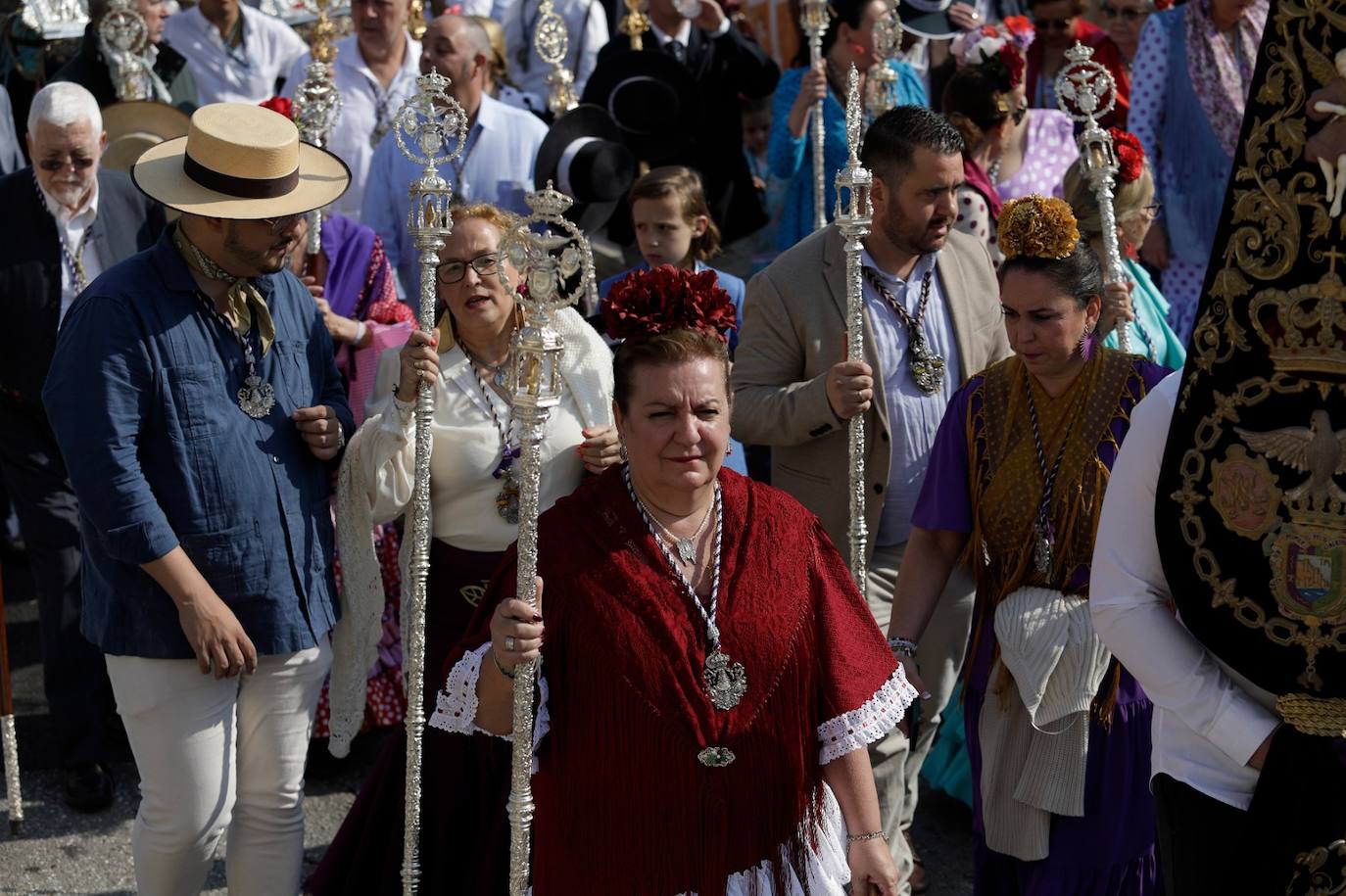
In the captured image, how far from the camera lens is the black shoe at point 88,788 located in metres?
5.91

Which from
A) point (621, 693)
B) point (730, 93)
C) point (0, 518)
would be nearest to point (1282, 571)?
point (621, 693)

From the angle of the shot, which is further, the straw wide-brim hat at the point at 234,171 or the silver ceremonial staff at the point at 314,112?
the silver ceremonial staff at the point at 314,112

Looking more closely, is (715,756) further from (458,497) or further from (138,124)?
(138,124)

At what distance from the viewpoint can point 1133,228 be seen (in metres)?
6.25

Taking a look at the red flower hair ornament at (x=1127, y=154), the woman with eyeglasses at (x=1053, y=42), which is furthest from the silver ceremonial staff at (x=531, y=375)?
the woman with eyeglasses at (x=1053, y=42)

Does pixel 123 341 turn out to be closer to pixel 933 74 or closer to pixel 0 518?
pixel 0 518

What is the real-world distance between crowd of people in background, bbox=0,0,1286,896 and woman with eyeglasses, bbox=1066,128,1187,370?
0.02 m

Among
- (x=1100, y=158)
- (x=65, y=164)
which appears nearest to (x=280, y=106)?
(x=65, y=164)

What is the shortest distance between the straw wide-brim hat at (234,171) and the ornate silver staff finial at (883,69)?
316 centimetres

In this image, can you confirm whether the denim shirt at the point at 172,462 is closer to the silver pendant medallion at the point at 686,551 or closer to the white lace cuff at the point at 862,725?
the silver pendant medallion at the point at 686,551

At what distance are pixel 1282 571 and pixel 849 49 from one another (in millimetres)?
4844

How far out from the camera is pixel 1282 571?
10.2ft

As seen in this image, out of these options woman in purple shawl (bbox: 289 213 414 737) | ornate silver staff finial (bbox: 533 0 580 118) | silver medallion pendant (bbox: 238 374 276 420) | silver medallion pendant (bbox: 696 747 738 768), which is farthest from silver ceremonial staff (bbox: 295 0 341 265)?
silver medallion pendant (bbox: 696 747 738 768)

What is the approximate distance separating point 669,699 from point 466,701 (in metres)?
0.45
